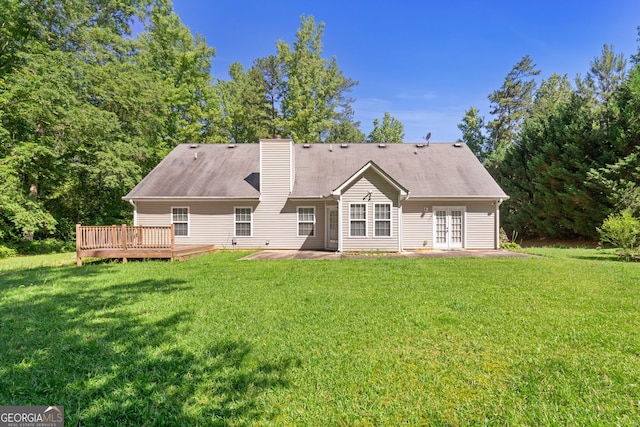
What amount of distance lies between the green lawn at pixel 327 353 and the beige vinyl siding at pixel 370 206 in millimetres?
5876

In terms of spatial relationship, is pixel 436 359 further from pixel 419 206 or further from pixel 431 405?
pixel 419 206

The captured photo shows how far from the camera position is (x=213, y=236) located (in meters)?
14.3

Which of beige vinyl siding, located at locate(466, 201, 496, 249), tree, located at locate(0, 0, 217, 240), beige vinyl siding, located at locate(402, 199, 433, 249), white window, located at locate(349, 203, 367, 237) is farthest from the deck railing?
beige vinyl siding, located at locate(466, 201, 496, 249)

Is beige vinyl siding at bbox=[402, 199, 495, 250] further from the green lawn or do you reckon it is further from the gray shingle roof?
the green lawn

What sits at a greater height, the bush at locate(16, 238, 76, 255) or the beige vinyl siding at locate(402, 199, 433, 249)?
the beige vinyl siding at locate(402, 199, 433, 249)

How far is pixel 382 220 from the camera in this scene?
12.4 meters

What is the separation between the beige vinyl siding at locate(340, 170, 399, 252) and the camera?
1228 centimetres

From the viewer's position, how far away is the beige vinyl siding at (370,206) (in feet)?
40.3

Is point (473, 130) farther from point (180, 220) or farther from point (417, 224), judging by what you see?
point (180, 220)

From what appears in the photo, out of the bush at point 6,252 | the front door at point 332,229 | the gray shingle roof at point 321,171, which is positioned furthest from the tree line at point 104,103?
the front door at point 332,229

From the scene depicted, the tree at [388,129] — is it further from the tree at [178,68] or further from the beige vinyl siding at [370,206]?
the beige vinyl siding at [370,206]

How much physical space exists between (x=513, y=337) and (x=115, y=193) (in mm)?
22617

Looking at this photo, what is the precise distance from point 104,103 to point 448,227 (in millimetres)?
20295

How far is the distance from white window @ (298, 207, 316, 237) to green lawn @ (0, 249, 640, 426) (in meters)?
7.83
